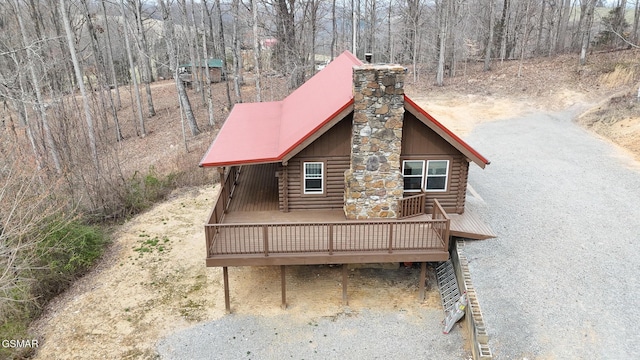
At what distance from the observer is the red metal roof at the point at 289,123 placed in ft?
38.3

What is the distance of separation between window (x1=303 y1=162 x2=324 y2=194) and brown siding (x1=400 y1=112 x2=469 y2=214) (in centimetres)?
230

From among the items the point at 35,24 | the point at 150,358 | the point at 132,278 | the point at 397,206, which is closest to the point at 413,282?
the point at 397,206

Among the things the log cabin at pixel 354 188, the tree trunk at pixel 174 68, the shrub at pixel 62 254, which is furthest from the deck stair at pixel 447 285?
the tree trunk at pixel 174 68

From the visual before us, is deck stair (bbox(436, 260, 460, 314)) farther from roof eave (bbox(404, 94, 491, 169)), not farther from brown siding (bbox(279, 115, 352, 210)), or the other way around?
brown siding (bbox(279, 115, 352, 210))

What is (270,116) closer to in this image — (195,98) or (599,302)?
(599,302)

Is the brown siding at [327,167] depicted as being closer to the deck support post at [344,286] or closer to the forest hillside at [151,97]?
the deck support post at [344,286]

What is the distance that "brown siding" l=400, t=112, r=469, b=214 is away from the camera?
12.0m

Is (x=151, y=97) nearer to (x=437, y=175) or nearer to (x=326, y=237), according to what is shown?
(x=326, y=237)

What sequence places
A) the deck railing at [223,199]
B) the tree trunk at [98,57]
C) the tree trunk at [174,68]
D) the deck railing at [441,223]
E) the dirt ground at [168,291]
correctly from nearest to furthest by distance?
1. the deck railing at [441,223]
2. the dirt ground at [168,291]
3. the deck railing at [223,199]
4. the tree trunk at [174,68]
5. the tree trunk at [98,57]

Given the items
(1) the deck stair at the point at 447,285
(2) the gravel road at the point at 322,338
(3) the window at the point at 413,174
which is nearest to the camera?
(2) the gravel road at the point at 322,338

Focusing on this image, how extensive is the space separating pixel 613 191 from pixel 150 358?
605 inches

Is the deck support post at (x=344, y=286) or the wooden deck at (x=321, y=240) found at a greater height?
the wooden deck at (x=321, y=240)

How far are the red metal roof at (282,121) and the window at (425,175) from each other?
2599 millimetres

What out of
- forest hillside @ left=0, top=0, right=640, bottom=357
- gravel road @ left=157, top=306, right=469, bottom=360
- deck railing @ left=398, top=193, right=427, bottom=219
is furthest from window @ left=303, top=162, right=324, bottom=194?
forest hillside @ left=0, top=0, right=640, bottom=357
